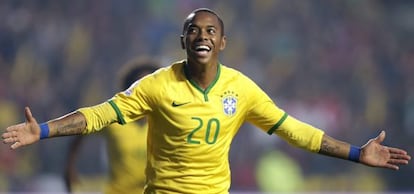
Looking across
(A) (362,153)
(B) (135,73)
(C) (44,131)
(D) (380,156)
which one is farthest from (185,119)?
(B) (135,73)

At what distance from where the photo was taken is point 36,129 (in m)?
4.60

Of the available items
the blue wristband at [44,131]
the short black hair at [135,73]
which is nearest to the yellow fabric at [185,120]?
the blue wristband at [44,131]

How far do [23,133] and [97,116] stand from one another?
0.40 meters

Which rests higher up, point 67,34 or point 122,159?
point 67,34

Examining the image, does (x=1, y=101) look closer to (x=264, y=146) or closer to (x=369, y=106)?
(x=264, y=146)

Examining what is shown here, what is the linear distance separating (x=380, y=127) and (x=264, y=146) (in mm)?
1345

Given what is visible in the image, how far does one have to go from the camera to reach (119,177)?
20.7ft

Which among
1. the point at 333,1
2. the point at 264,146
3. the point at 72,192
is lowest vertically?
the point at 72,192

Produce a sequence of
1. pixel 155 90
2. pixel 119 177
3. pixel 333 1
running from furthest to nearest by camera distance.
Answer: pixel 333 1 < pixel 119 177 < pixel 155 90

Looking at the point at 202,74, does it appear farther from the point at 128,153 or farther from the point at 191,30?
the point at 128,153

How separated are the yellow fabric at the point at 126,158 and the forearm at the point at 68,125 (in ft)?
5.02

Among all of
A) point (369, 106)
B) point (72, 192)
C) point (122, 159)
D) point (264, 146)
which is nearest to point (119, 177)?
point (122, 159)

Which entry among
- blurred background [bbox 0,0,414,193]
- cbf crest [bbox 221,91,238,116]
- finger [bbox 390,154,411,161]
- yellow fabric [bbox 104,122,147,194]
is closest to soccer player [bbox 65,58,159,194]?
yellow fabric [bbox 104,122,147,194]

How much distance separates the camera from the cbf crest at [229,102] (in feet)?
A: 16.3
